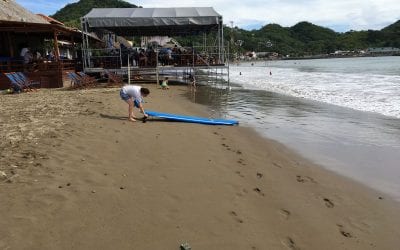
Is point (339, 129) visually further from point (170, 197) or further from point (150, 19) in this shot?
point (150, 19)

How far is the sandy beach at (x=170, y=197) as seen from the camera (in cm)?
350

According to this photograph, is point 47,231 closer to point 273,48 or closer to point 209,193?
point 209,193

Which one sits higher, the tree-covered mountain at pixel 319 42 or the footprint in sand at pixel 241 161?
the tree-covered mountain at pixel 319 42

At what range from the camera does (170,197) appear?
436 cm

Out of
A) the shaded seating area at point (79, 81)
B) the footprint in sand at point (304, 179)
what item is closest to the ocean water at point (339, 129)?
the footprint in sand at point (304, 179)

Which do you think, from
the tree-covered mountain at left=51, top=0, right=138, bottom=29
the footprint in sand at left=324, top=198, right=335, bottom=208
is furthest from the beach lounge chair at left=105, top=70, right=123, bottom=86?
the tree-covered mountain at left=51, top=0, right=138, bottom=29

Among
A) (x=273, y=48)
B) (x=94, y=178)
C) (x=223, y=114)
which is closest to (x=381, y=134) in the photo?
(x=223, y=114)

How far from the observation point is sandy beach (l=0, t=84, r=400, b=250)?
350 cm

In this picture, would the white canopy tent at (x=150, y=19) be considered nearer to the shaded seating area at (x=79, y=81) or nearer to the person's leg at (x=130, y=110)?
the shaded seating area at (x=79, y=81)

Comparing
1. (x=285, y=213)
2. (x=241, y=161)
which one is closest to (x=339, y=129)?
(x=241, y=161)

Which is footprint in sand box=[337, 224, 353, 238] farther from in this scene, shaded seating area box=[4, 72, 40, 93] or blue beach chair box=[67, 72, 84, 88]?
blue beach chair box=[67, 72, 84, 88]

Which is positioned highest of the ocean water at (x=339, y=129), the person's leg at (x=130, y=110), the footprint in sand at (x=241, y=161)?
the person's leg at (x=130, y=110)

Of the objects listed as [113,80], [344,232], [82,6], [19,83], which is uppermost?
[82,6]

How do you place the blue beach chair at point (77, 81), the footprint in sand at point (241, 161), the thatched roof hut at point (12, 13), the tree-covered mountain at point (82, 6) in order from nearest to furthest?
the footprint in sand at point (241, 161) → the blue beach chair at point (77, 81) → the thatched roof hut at point (12, 13) → the tree-covered mountain at point (82, 6)
